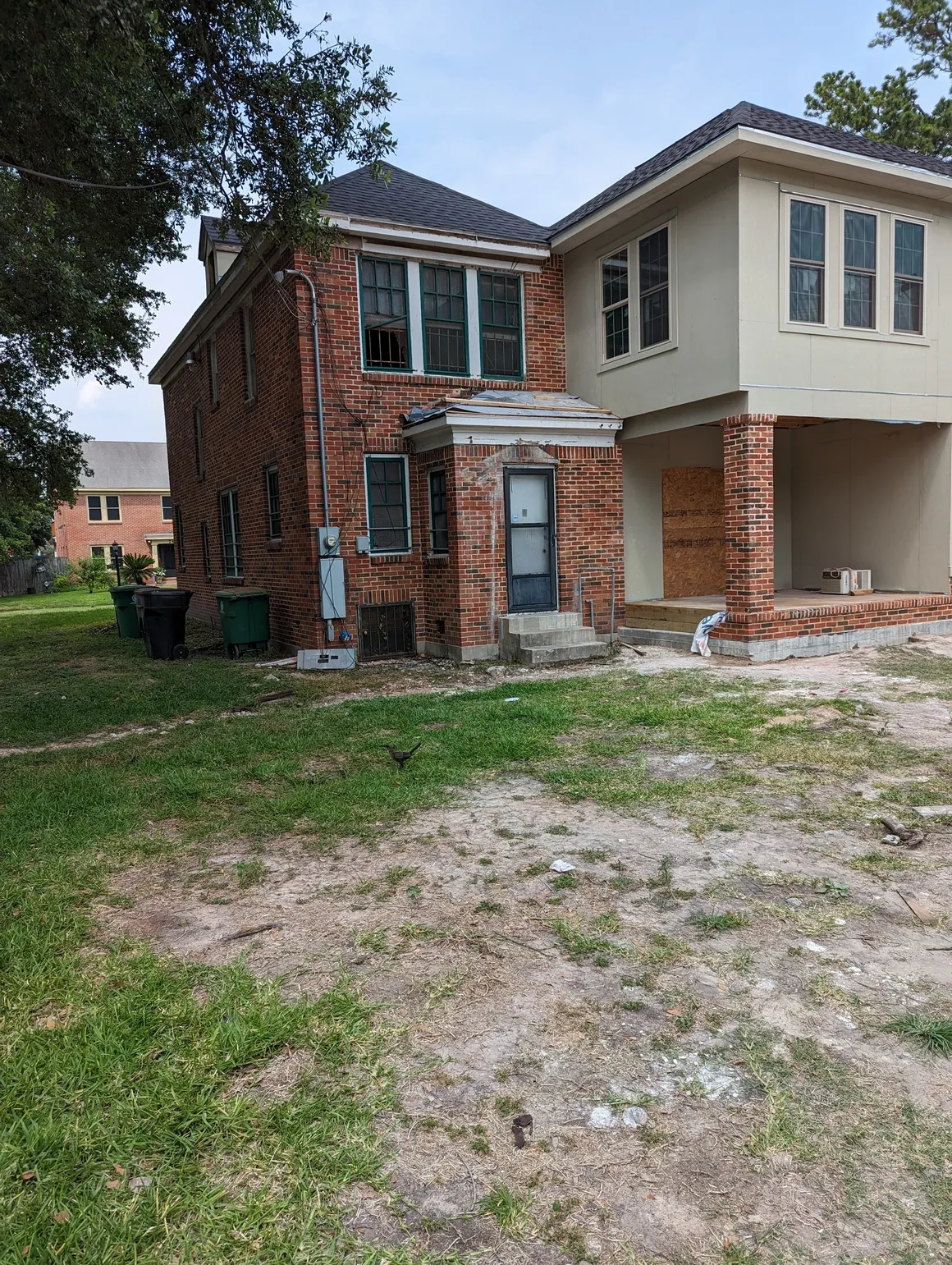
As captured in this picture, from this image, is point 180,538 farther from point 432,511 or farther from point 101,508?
point 101,508

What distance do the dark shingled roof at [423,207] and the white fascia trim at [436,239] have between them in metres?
0.10

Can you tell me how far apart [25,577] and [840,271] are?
135 ft

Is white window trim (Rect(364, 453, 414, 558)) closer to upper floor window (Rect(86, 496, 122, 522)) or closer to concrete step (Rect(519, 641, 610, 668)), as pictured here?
concrete step (Rect(519, 641, 610, 668))

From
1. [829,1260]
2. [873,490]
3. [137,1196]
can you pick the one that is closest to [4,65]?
[137,1196]

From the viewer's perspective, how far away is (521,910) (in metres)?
3.62

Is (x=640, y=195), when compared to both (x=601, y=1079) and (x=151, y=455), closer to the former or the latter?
(x=601, y=1079)

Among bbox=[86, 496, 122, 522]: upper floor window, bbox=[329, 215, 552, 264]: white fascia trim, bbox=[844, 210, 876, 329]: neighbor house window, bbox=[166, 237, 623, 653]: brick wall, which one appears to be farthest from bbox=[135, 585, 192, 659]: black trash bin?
bbox=[86, 496, 122, 522]: upper floor window

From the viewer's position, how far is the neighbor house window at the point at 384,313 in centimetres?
1130

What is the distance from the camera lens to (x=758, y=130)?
9.27 meters

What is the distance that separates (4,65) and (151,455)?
135 feet

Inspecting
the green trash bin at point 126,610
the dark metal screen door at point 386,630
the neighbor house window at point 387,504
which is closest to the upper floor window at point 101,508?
the green trash bin at point 126,610

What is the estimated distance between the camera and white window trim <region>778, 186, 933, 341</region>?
1021 centimetres

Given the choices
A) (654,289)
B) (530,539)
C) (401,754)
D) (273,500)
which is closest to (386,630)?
(530,539)

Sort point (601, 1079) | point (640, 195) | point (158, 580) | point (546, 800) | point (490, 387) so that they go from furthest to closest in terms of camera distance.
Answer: point (158, 580)
point (490, 387)
point (640, 195)
point (546, 800)
point (601, 1079)
